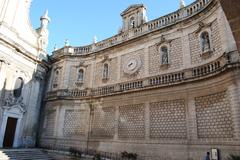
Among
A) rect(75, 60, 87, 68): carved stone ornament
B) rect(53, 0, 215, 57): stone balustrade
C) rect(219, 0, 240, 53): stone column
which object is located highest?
rect(53, 0, 215, 57): stone balustrade

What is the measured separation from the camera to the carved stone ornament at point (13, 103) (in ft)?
53.8

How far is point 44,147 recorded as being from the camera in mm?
17453

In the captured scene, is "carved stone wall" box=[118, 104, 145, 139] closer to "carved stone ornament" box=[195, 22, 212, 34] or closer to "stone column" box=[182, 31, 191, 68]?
"stone column" box=[182, 31, 191, 68]

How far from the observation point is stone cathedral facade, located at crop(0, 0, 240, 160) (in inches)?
416

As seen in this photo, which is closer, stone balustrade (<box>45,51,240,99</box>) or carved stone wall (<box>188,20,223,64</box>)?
stone balustrade (<box>45,51,240,99</box>)

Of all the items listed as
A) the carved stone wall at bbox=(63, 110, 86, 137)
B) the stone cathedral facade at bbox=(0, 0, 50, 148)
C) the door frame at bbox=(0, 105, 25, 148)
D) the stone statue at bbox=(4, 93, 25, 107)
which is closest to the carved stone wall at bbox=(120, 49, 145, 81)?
the carved stone wall at bbox=(63, 110, 86, 137)

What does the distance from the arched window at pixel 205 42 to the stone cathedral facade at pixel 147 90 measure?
0.06 m

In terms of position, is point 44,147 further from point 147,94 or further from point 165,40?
point 165,40

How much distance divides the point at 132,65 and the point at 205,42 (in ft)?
18.1

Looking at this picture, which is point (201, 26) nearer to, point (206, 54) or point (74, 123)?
point (206, 54)

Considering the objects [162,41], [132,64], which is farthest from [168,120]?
[162,41]

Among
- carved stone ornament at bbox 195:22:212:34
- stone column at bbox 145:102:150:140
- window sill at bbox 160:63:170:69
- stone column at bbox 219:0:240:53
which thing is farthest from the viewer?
window sill at bbox 160:63:170:69

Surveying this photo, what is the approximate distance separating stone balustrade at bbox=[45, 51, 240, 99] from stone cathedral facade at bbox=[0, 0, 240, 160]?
0.06 meters

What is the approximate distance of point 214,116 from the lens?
34.4ft
